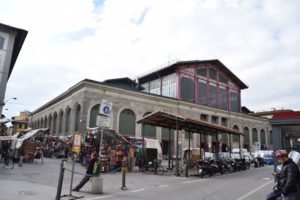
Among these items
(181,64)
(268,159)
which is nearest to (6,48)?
(181,64)

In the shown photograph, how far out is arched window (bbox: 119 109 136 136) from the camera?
3881 centimetres

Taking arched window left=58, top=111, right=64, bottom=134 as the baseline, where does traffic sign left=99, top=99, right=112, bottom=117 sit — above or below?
below

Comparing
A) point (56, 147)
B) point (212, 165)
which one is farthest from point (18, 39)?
point (212, 165)

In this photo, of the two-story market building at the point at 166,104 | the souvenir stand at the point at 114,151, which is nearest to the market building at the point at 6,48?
the two-story market building at the point at 166,104

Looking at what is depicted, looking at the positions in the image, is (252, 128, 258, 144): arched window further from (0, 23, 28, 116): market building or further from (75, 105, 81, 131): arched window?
(0, 23, 28, 116): market building

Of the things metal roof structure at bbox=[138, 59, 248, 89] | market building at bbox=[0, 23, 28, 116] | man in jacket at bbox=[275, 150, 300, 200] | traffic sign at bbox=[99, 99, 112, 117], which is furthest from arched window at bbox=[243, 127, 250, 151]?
man in jacket at bbox=[275, 150, 300, 200]

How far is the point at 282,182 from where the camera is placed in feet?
19.3

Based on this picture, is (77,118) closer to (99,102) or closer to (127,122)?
(99,102)

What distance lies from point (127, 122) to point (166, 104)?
312 inches

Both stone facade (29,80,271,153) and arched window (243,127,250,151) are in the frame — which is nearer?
stone facade (29,80,271,153)

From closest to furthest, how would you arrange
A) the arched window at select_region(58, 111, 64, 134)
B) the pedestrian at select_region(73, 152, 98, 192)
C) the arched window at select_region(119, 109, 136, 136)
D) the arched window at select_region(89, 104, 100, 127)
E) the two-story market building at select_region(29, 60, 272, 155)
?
1. the pedestrian at select_region(73, 152, 98, 192)
2. the arched window at select_region(89, 104, 100, 127)
3. the two-story market building at select_region(29, 60, 272, 155)
4. the arched window at select_region(119, 109, 136, 136)
5. the arched window at select_region(58, 111, 64, 134)

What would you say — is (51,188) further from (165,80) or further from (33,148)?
(165,80)

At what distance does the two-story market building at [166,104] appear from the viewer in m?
37.3

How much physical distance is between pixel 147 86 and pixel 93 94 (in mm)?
21486
